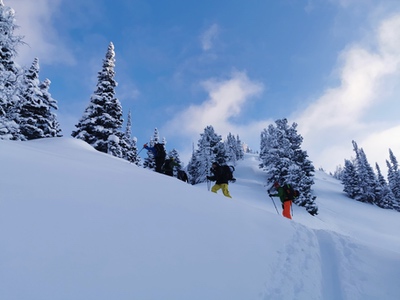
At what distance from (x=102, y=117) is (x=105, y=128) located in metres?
0.97

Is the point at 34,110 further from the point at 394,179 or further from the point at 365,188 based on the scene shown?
the point at 394,179

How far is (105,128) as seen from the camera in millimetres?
22109

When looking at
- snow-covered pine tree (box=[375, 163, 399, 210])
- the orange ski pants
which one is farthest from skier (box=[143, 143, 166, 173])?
snow-covered pine tree (box=[375, 163, 399, 210])

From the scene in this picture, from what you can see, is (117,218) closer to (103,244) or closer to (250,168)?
(103,244)

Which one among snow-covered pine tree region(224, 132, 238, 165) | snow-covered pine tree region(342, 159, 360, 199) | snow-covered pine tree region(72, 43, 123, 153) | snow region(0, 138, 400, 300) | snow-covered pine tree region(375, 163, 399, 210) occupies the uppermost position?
snow-covered pine tree region(224, 132, 238, 165)

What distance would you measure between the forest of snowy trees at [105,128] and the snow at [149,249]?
7123 mm

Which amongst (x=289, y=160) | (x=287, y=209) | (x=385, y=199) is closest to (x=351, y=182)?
(x=385, y=199)

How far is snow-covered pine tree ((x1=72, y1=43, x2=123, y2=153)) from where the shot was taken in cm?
2177

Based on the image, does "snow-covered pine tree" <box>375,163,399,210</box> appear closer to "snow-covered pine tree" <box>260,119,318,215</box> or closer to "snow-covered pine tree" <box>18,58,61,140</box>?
"snow-covered pine tree" <box>260,119,318,215</box>

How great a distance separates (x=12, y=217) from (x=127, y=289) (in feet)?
5.69

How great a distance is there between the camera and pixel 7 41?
1470 centimetres

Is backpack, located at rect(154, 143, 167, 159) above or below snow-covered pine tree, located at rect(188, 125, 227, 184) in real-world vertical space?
below

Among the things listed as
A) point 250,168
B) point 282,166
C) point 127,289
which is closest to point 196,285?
point 127,289

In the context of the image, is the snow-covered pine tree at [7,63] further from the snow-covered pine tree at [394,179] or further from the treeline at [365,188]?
the snow-covered pine tree at [394,179]
